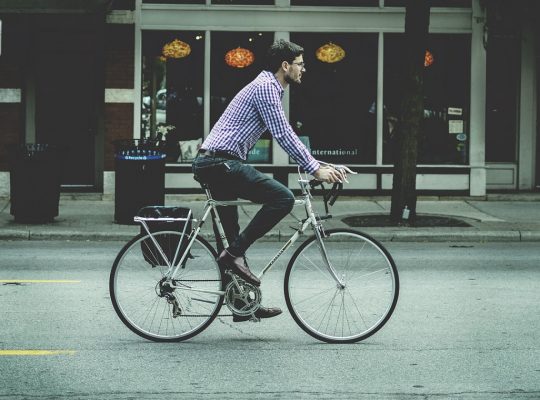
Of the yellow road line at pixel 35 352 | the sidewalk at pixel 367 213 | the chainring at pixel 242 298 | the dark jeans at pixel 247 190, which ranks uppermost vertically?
the dark jeans at pixel 247 190

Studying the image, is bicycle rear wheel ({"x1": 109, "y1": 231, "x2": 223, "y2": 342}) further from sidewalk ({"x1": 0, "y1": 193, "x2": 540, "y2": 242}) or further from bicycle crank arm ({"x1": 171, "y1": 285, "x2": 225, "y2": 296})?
sidewalk ({"x1": 0, "y1": 193, "x2": 540, "y2": 242})

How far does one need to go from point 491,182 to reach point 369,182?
246 cm

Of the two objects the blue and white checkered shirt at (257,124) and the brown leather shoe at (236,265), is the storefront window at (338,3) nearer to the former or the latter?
the blue and white checkered shirt at (257,124)

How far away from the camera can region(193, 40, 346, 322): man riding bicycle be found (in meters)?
6.94

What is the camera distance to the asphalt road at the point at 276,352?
6023 millimetres

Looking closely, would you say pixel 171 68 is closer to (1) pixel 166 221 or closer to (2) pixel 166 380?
(1) pixel 166 221

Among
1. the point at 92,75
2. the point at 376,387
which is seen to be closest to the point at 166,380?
the point at 376,387

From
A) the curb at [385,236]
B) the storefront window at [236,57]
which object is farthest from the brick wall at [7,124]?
the curb at [385,236]

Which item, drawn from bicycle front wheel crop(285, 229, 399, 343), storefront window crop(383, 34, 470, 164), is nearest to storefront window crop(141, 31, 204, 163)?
storefront window crop(383, 34, 470, 164)

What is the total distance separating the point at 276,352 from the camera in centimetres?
693

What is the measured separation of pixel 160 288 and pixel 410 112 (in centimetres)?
802

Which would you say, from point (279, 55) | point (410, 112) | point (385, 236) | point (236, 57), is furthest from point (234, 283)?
point (236, 57)

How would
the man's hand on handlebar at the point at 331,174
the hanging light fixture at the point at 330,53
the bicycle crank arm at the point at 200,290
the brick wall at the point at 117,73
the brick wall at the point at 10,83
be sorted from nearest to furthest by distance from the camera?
the man's hand on handlebar at the point at 331,174 → the bicycle crank arm at the point at 200,290 → the brick wall at the point at 10,83 → the brick wall at the point at 117,73 → the hanging light fixture at the point at 330,53

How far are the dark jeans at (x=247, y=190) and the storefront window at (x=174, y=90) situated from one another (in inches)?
426
